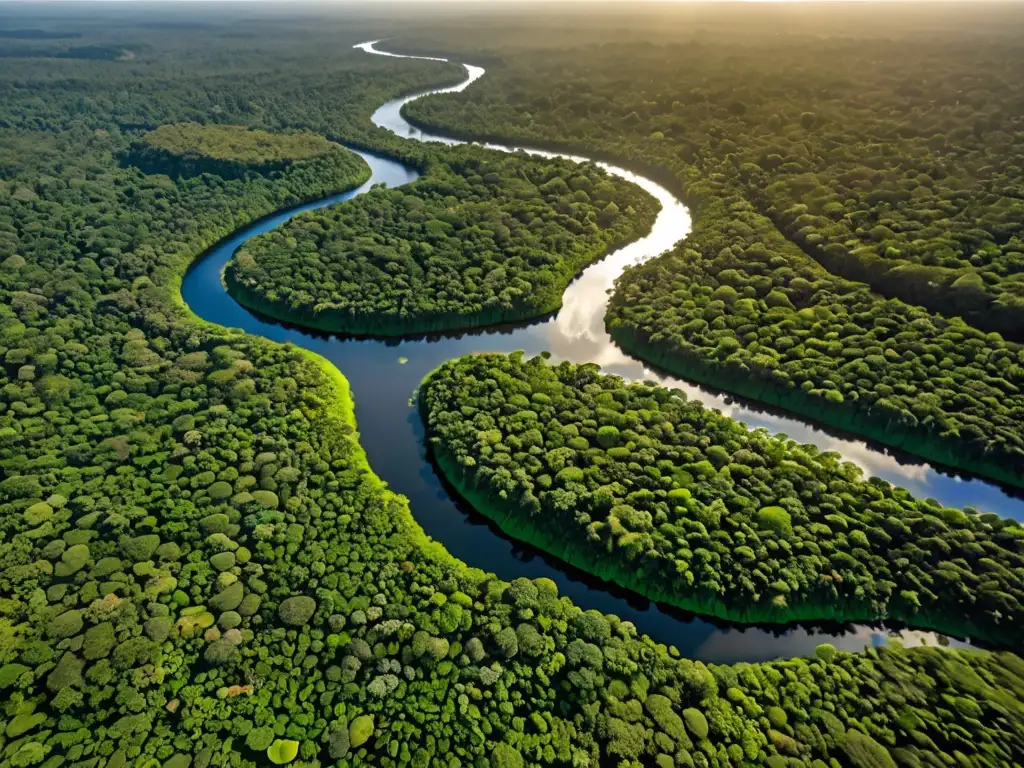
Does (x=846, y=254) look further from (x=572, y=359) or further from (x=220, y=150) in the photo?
(x=220, y=150)

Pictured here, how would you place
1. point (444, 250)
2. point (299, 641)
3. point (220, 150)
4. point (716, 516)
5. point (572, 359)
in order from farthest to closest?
point (220, 150)
point (444, 250)
point (572, 359)
point (716, 516)
point (299, 641)

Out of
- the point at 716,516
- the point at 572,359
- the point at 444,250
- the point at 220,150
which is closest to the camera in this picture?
the point at 716,516

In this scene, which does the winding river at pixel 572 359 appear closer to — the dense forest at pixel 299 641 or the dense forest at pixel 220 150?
the dense forest at pixel 299 641

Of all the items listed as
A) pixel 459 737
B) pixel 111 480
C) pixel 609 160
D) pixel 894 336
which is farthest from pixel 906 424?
pixel 609 160

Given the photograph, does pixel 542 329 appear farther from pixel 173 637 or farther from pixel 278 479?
pixel 173 637

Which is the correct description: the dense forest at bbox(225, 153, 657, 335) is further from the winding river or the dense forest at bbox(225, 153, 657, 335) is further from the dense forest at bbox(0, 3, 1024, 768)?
the dense forest at bbox(0, 3, 1024, 768)

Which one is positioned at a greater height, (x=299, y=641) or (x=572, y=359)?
(x=572, y=359)

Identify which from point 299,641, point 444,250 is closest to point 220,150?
point 444,250
